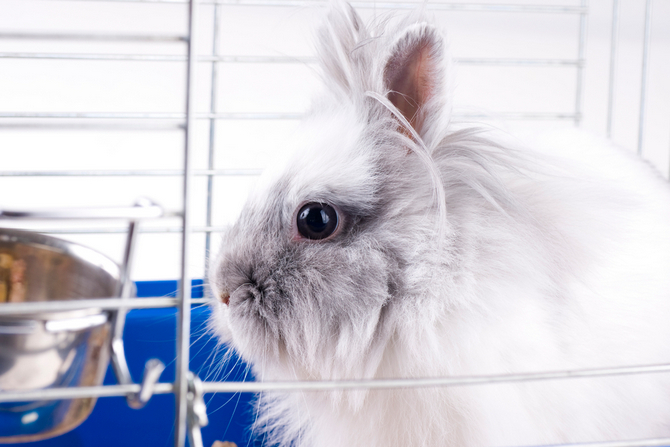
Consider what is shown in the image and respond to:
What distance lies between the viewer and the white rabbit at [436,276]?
75cm

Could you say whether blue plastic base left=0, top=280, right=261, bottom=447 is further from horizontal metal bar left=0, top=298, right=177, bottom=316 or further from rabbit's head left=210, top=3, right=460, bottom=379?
horizontal metal bar left=0, top=298, right=177, bottom=316

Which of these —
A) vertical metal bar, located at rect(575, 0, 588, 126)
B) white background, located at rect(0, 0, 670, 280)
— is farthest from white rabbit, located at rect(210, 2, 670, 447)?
white background, located at rect(0, 0, 670, 280)

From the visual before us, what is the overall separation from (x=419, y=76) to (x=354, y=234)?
0.77 feet

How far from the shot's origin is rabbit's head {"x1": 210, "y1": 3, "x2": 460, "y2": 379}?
0.76 m

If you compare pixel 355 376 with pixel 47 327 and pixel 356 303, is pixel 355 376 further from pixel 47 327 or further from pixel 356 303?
pixel 47 327

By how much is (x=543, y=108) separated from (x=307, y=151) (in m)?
1.37

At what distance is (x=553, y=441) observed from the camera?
78 centimetres

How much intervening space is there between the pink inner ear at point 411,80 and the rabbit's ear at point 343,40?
0.08 meters

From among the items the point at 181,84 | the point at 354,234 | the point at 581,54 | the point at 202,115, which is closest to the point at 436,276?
the point at 354,234

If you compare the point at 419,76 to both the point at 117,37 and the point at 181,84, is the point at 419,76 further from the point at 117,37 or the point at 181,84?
the point at 181,84

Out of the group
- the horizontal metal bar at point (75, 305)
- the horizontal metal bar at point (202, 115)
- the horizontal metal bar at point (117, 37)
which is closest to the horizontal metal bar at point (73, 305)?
the horizontal metal bar at point (75, 305)

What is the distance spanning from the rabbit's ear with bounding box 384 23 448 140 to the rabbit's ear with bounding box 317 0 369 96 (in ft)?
0.27

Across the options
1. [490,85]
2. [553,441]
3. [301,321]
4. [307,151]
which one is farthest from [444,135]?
[490,85]

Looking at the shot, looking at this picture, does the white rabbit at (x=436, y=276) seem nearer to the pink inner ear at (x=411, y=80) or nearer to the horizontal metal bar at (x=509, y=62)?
the pink inner ear at (x=411, y=80)
